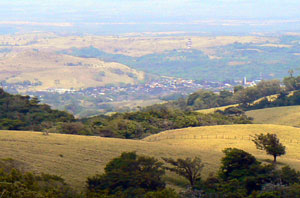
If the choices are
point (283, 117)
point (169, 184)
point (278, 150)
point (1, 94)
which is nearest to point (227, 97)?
point (283, 117)

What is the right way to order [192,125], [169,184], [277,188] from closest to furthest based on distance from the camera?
1. [277,188]
2. [169,184]
3. [192,125]

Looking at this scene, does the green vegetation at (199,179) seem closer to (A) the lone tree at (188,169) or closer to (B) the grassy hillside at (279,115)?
(A) the lone tree at (188,169)

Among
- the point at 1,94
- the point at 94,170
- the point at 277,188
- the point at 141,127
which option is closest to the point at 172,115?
the point at 141,127

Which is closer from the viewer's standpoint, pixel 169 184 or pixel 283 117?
pixel 169 184

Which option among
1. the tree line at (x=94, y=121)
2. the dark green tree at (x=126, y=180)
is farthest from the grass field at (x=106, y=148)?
the tree line at (x=94, y=121)

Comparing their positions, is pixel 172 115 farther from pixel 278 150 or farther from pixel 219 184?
pixel 219 184

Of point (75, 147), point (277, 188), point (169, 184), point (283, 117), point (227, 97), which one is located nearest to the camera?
point (277, 188)

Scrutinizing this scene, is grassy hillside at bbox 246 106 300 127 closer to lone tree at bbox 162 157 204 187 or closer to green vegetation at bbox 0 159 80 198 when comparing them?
lone tree at bbox 162 157 204 187
